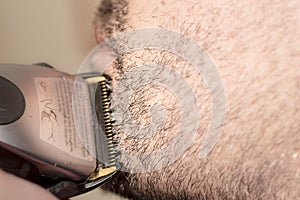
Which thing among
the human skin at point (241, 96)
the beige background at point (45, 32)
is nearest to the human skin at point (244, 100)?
the human skin at point (241, 96)

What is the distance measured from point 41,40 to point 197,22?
0.59m

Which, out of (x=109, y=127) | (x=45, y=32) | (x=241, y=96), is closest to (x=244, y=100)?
(x=241, y=96)

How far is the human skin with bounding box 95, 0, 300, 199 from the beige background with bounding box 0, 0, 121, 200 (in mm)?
445

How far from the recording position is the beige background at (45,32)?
1.09 meters

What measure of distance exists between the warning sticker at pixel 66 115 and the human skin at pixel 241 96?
0.07m

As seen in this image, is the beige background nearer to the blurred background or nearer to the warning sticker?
the blurred background

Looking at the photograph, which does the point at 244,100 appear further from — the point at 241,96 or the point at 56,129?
the point at 56,129

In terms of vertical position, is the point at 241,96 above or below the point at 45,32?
above

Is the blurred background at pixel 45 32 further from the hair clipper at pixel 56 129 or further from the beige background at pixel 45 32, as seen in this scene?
the hair clipper at pixel 56 129

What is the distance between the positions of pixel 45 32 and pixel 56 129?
549 mm

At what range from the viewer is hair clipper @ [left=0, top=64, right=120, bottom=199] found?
0.59 meters

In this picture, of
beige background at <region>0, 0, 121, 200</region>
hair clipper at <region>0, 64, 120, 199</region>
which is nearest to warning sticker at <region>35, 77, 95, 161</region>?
hair clipper at <region>0, 64, 120, 199</region>

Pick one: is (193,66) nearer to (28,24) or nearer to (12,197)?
(12,197)

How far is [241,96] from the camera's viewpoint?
595mm
